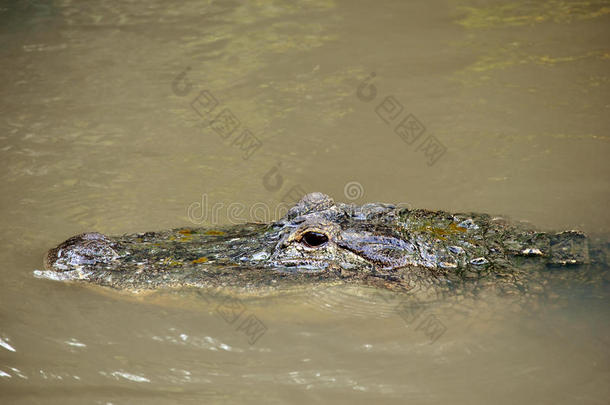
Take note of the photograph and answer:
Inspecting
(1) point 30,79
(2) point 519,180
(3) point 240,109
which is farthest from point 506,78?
(1) point 30,79

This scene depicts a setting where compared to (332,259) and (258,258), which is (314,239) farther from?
(258,258)

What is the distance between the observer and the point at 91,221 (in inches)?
214

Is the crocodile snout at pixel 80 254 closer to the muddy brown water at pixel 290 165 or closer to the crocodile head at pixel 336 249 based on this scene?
the muddy brown water at pixel 290 165

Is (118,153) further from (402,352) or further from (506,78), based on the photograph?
(506,78)

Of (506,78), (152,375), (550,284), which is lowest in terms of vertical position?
(152,375)

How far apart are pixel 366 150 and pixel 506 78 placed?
101 inches

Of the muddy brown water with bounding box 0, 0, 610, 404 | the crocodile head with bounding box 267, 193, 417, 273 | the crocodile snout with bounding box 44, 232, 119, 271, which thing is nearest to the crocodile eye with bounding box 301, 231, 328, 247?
the crocodile head with bounding box 267, 193, 417, 273

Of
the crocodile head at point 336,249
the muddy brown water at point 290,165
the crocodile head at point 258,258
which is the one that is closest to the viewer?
the muddy brown water at point 290,165

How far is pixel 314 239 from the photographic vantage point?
167 inches

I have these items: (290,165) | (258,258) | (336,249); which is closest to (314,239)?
(336,249)

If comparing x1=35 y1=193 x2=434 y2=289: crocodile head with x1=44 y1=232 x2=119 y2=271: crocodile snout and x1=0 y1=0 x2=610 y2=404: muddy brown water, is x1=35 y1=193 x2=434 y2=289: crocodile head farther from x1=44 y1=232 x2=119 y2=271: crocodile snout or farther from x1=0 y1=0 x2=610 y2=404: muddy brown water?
x1=0 y1=0 x2=610 y2=404: muddy brown water

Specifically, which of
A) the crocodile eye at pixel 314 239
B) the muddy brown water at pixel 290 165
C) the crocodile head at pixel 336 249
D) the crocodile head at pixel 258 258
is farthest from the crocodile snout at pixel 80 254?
the crocodile eye at pixel 314 239

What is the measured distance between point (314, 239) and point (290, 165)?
2268mm

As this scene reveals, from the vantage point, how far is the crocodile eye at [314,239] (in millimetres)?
4230
